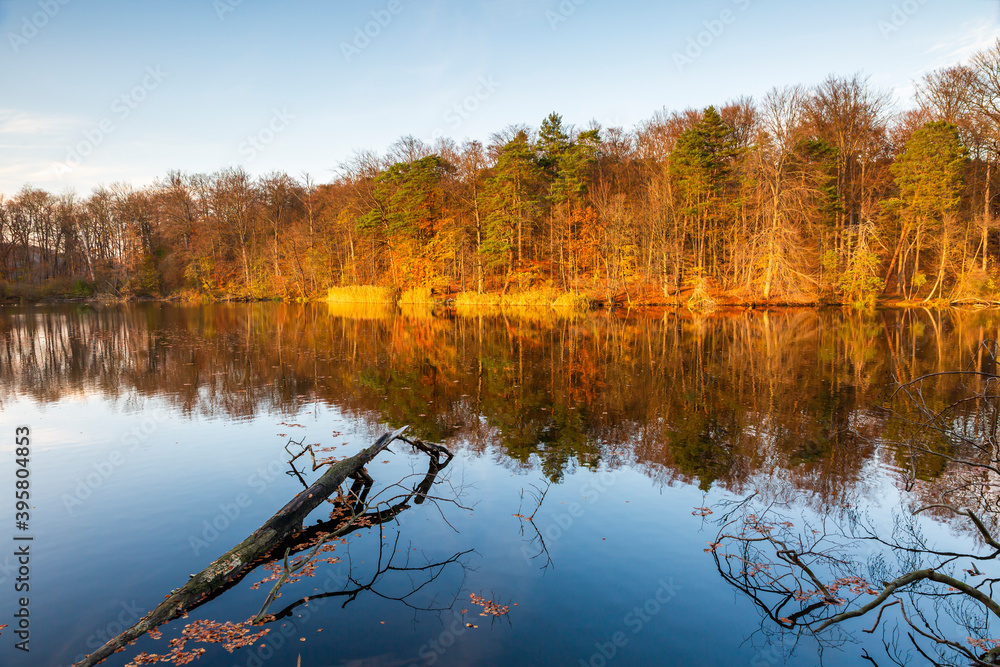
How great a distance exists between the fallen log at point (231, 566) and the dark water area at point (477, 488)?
0.64ft

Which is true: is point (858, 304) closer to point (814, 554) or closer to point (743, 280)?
point (743, 280)

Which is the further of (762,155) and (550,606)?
(762,155)

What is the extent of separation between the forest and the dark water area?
18.9 m

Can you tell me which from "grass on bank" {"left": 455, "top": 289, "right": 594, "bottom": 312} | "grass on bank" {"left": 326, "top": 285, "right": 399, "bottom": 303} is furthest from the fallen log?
"grass on bank" {"left": 326, "top": 285, "right": 399, "bottom": 303}

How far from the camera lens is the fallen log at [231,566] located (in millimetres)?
4012

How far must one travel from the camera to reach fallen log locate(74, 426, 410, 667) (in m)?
4.01

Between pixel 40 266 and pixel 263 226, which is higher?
pixel 263 226

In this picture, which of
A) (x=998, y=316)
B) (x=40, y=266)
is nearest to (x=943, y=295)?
(x=998, y=316)

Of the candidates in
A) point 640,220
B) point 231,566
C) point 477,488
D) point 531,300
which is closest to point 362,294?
point 531,300

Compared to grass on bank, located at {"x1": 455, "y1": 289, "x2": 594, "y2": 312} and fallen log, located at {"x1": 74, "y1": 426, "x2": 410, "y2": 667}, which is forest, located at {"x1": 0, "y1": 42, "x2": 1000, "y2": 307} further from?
fallen log, located at {"x1": 74, "y1": 426, "x2": 410, "y2": 667}

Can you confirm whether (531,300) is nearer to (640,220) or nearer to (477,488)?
(640,220)

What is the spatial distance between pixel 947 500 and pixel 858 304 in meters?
31.7

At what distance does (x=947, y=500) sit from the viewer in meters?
6.83

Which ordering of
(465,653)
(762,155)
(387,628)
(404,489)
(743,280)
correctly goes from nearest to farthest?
1. (465,653)
2. (387,628)
3. (404,489)
4. (762,155)
5. (743,280)
